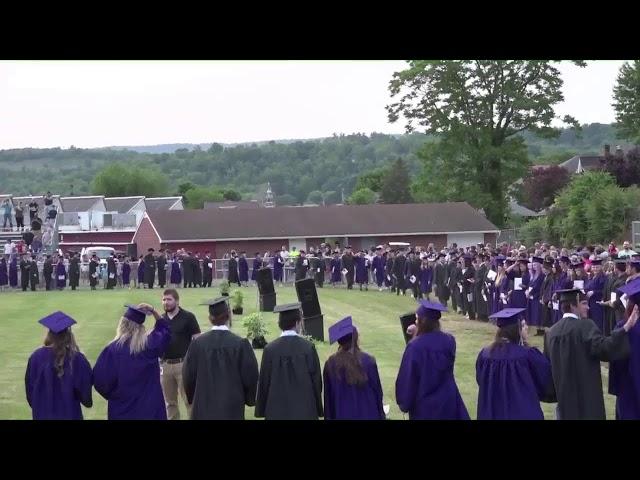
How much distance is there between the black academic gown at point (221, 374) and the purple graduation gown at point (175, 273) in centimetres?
3287

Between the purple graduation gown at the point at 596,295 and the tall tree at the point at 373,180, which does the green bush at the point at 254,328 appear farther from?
the tall tree at the point at 373,180

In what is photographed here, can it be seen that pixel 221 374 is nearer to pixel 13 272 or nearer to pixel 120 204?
pixel 13 272

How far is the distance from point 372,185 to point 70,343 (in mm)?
111844

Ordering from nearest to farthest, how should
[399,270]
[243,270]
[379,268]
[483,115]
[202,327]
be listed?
[202,327] < [399,270] < [379,268] < [243,270] < [483,115]

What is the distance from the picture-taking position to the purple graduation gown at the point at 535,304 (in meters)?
21.5

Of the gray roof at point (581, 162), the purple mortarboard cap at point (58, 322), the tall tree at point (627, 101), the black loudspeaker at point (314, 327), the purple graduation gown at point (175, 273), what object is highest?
the tall tree at point (627, 101)

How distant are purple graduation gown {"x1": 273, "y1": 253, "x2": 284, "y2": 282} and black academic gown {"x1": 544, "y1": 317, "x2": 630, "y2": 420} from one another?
3176cm

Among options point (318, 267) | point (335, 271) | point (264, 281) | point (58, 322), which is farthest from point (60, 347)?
point (335, 271)

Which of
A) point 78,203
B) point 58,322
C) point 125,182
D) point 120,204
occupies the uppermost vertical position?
point 125,182

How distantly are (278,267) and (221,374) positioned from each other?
108 feet

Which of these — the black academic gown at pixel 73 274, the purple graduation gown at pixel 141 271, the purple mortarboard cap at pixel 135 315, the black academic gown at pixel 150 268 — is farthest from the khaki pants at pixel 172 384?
the black academic gown at pixel 73 274

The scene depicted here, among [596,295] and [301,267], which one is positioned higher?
[596,295]

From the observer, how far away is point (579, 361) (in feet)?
36.4

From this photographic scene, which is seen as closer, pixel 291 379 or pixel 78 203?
pixel 291 379
